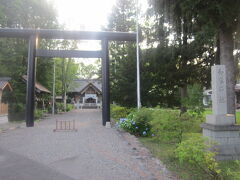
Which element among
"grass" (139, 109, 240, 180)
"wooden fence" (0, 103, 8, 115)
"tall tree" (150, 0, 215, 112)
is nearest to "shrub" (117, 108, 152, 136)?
"grass" (139, 109, 240, 180)

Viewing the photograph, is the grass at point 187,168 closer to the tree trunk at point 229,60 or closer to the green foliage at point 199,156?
the green foliage at point 199,156

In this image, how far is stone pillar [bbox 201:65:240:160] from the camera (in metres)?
6.79

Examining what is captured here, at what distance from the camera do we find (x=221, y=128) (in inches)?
265

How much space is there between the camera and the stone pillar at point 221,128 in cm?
679

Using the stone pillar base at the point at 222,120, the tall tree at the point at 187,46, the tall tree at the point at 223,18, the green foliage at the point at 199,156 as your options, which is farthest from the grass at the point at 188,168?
the tall tree at the point at 187,46

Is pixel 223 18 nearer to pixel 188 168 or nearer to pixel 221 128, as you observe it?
pixel 221 128

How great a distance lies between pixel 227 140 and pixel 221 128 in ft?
1.42

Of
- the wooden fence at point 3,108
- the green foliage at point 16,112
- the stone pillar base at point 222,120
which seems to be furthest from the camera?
the green foliage at point 16,112

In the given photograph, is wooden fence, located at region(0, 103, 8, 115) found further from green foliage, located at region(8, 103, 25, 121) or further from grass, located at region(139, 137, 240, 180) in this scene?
grass, located at region(139, 137, 240, 180)

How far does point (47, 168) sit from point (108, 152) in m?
2.43

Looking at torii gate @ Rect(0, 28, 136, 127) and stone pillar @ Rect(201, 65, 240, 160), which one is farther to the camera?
torii gate @ Rect(0, 28, 136, 127)

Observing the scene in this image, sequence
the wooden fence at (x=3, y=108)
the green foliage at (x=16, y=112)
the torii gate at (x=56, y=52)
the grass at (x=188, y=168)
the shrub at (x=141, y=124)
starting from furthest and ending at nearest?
1. the green foliage at (x=16, y=112)
2. the wooden fence at (x=3, y=108)
3. the torii gate at (x=56, y=52)
4. the shrub at (x=141, y=124)
5. the grass at (x=188, y=168)

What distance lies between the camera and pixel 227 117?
6.97 meters

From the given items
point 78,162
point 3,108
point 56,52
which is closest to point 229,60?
point 78,162
